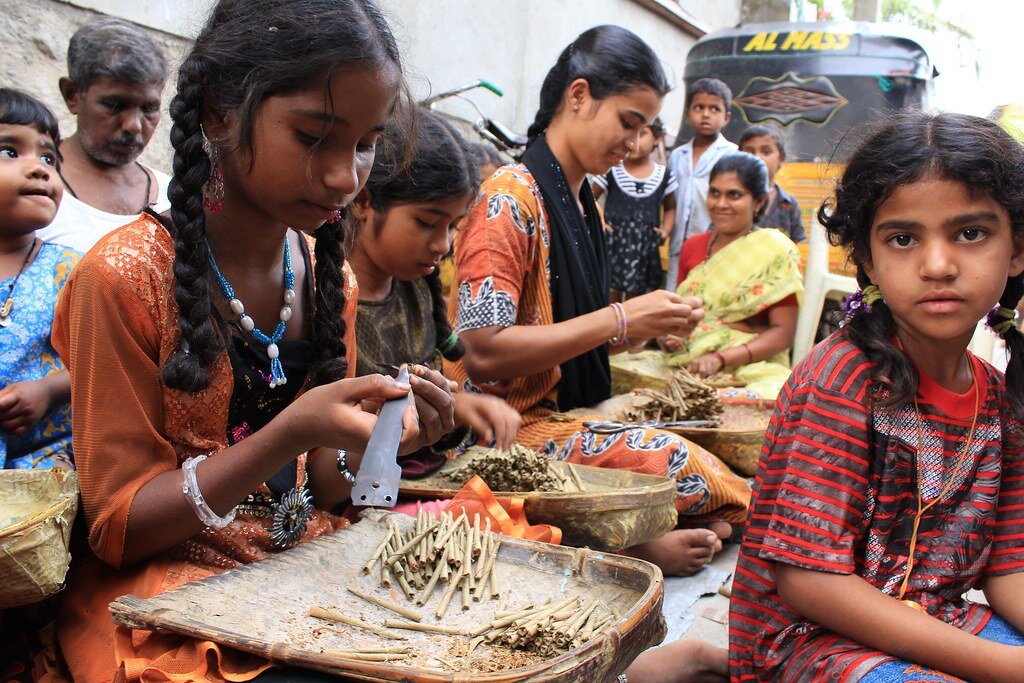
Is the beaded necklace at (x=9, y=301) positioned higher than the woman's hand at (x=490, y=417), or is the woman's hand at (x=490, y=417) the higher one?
the beaded necklace at (x=9, y=301)

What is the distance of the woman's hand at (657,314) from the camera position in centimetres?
326

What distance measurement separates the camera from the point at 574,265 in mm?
3484

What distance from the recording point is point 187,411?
6.11ft

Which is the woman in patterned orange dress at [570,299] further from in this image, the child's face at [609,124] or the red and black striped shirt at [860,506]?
the red and black striped shirt at [860,506]

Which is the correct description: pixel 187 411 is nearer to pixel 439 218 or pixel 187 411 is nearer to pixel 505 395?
pixel 439 218

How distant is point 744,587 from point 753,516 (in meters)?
0.18

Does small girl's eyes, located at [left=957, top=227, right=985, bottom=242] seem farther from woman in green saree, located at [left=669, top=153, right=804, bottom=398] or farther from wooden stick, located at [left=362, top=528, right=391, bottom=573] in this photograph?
woman in green saree, located at [left=669, top=153, right=804, bottom=398]

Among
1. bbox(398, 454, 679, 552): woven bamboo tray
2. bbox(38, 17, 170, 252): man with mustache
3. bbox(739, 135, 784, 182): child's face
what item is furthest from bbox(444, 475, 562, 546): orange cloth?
bbox(739, 135, 784, 182): child's face

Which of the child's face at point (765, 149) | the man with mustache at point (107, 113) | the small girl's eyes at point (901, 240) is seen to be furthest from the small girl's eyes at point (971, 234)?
the child's face at point (765, 149)

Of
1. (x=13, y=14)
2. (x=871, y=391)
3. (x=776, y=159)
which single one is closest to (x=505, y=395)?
(x=871, y=391)

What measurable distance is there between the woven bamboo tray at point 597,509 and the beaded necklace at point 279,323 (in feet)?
2.90

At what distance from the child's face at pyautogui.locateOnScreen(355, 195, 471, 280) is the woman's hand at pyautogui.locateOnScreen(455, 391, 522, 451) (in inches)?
22.1

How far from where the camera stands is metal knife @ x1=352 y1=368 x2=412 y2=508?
61.0 inches

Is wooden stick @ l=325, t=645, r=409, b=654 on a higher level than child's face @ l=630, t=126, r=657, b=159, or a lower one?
lower
